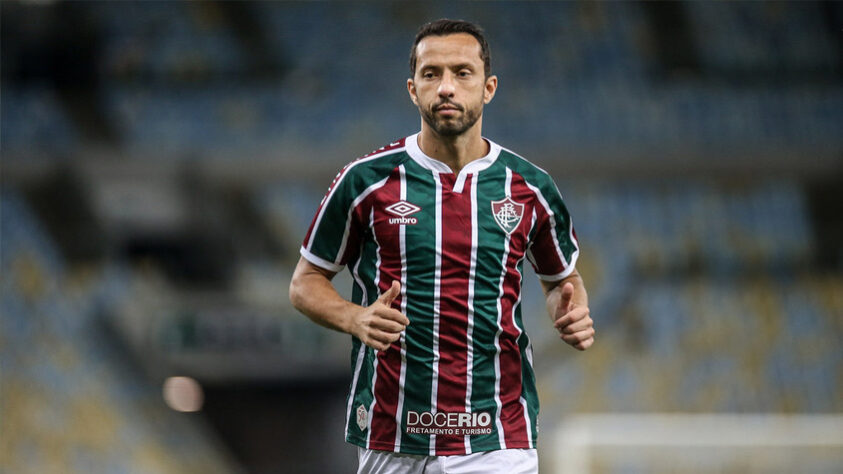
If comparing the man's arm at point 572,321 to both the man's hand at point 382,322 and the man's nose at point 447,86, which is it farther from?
the man's nose at point 447,86

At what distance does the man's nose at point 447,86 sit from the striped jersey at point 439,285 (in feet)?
0.70

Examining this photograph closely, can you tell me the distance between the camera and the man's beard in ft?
8.22

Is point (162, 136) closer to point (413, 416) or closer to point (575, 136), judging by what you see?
point (575, 136)

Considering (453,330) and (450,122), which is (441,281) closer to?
(453,330)

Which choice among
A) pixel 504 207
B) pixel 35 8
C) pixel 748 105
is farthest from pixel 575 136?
pixel 504 207

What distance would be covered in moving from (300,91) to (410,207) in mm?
8469

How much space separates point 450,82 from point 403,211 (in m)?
0.35

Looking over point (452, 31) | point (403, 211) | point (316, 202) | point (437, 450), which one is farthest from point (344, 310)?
point (316, 202)

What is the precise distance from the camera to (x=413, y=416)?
8.09ft

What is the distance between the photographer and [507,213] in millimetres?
2580

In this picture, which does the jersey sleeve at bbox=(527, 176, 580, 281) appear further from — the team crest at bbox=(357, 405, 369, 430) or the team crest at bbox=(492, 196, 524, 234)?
the team crest at bbox=(357, 405, 369, 430)

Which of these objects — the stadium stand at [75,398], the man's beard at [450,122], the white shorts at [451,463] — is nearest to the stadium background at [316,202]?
the stadium stand at [75,398]

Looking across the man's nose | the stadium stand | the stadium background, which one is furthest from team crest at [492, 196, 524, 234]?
the stadium stand

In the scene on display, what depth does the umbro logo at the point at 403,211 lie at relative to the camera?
8.25 feet
